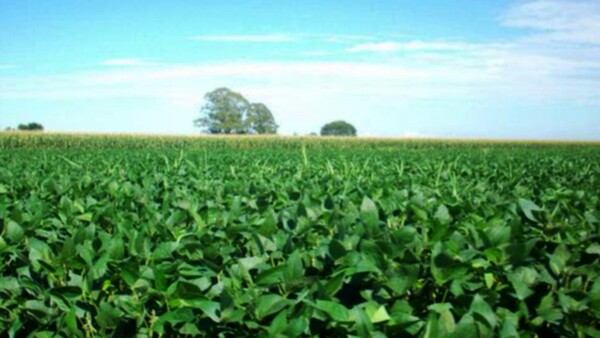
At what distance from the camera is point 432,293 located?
1.83 meters

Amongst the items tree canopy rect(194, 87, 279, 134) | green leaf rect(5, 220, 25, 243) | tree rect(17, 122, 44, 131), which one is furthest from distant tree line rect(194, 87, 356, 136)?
green leaf rect(5, 220, 25, 243)

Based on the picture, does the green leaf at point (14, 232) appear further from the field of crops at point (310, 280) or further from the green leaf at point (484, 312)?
the green leaf at point (484, 312)

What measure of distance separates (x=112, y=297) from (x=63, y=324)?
184 millimetres

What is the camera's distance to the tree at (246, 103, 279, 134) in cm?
10756

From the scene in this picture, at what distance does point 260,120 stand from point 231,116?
672 centimetres

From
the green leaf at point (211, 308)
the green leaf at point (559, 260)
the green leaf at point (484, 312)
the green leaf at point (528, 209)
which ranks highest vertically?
the green leaf at point (528, 209)

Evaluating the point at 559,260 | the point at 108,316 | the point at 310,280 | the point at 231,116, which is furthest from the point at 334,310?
the point at 231,116

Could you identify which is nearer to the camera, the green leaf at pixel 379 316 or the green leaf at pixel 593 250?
the green leaf at pixel 379 316

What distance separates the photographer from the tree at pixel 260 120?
10756 cm

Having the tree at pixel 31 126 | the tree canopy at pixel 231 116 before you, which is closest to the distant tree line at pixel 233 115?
the tree canopy at pixel 231 116

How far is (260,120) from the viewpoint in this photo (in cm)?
10844

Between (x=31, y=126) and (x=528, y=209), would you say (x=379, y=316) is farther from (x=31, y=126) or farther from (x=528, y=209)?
(x=31, y=126)

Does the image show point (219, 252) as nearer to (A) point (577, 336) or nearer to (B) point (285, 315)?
(B) point (285, 315)

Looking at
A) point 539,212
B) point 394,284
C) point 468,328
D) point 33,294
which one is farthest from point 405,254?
point 33,294
